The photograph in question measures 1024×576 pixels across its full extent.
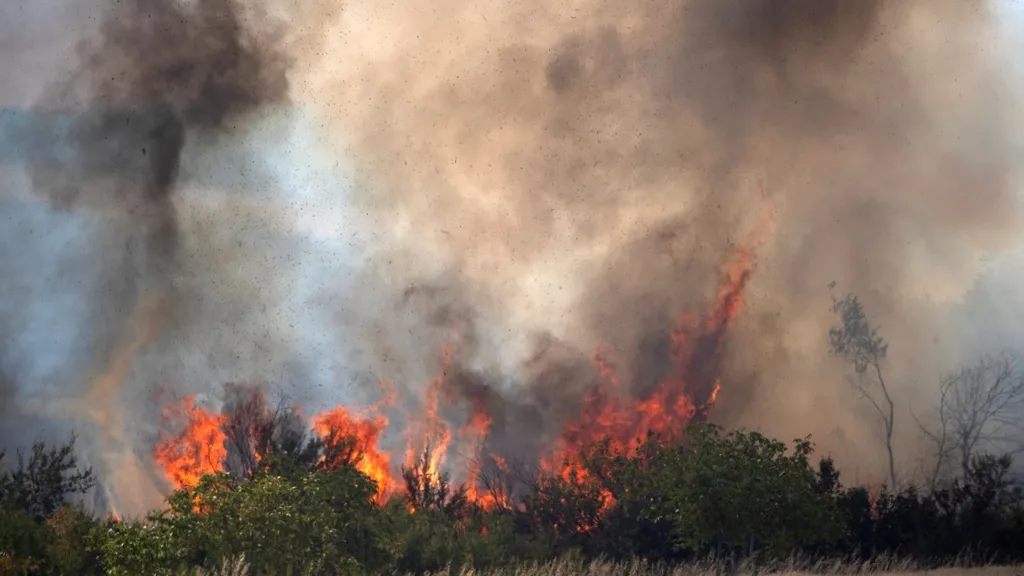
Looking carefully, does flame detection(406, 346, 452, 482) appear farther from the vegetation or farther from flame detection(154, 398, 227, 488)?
flame detection(154, 398, 227, 488)

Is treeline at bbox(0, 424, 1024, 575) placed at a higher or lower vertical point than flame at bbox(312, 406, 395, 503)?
lower

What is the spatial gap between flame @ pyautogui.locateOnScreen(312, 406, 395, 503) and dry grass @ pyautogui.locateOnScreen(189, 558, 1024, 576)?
16318 millimetres

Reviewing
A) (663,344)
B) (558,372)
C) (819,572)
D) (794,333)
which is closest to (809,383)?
(794,333)

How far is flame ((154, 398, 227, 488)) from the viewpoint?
5191cm

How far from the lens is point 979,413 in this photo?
61.1m

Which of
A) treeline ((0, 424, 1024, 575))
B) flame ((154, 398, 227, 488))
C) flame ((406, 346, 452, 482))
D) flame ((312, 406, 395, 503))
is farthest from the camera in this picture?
flame ((406, 346, 452, 482))

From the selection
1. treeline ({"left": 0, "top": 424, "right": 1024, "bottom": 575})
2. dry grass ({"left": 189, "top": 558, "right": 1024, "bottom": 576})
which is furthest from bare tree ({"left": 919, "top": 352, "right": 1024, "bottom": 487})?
dry grass ({"left": 189, "top": 558, "right": 1024, "bottom": 576})

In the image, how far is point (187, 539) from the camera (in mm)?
24891

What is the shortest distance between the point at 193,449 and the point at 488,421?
15579 mm

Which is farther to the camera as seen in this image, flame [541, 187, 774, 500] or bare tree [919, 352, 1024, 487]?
bare tree [919, 352, 1024, 487]

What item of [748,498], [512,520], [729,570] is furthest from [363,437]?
[748,498]

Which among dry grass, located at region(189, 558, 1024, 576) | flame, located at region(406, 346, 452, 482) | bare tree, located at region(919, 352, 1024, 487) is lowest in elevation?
dry grass, located at region(189, 558, 1024, 576)

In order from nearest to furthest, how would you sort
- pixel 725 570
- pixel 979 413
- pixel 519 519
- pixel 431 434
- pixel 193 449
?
pixel 725 570 < pixel 519 519 < pixel 193 449 < pixel 431 434 < pixel 979 413

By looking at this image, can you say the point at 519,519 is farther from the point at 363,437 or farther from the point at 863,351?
the point at 863,351
